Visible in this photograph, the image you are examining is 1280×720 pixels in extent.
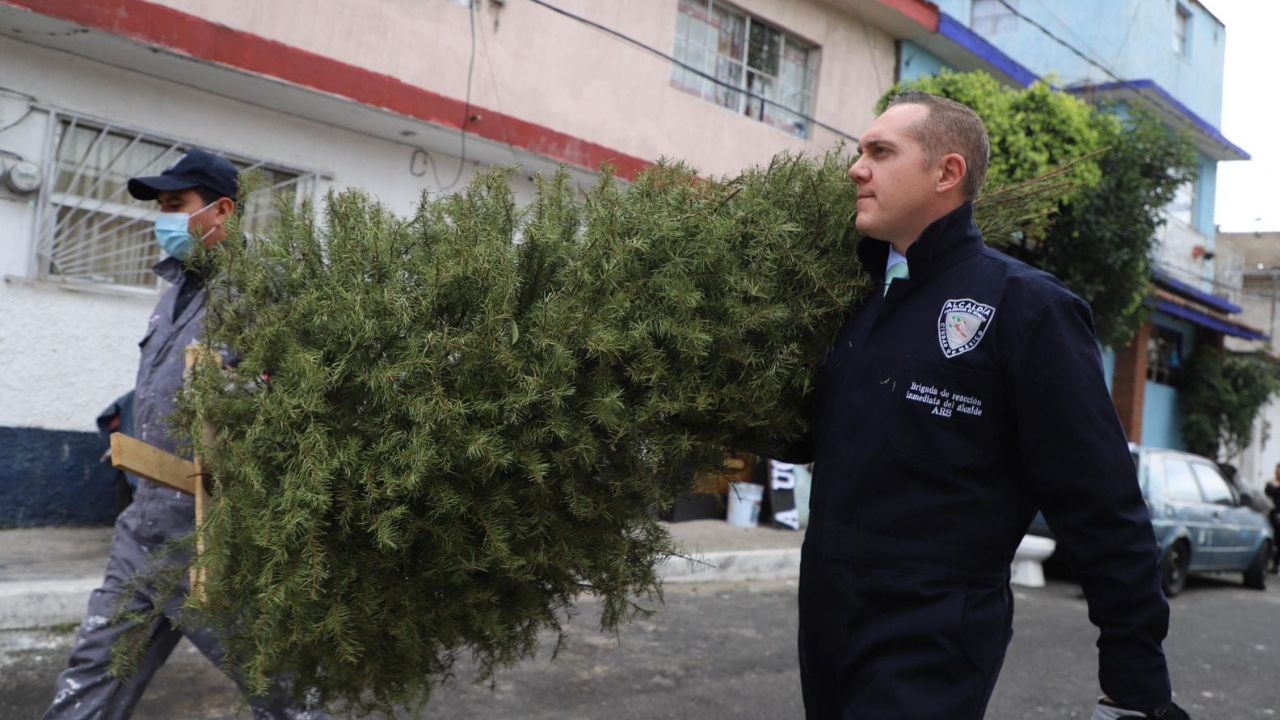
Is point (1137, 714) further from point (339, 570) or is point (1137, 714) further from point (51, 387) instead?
point (51, 387)

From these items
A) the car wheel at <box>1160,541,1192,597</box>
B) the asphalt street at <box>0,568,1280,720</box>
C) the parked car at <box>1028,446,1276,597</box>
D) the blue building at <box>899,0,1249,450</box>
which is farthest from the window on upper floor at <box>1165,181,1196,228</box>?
the asphalt street at <box>0,568,1280,720</box>

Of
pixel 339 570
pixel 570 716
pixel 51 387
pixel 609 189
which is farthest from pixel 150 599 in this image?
pixel 51 387

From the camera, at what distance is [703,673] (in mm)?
5176

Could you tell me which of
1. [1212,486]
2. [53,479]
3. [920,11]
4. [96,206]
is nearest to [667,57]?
[920,11]

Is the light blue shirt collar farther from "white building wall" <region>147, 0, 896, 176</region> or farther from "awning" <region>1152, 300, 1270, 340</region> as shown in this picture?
"awning" <region>1152, 300, 1270, 340</region>

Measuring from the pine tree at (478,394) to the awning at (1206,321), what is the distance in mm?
15641

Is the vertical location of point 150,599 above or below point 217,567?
below

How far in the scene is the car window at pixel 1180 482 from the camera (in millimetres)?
9930

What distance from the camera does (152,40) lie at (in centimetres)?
651

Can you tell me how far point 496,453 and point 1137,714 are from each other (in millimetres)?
1204

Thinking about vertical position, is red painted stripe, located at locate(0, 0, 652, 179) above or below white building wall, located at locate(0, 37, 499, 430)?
above

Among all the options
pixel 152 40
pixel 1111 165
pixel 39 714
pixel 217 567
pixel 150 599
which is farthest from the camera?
pixel 1111 165

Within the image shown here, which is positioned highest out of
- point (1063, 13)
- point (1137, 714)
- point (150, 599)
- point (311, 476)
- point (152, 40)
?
point (1063, 13)

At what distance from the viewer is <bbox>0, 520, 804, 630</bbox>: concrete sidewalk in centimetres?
496
